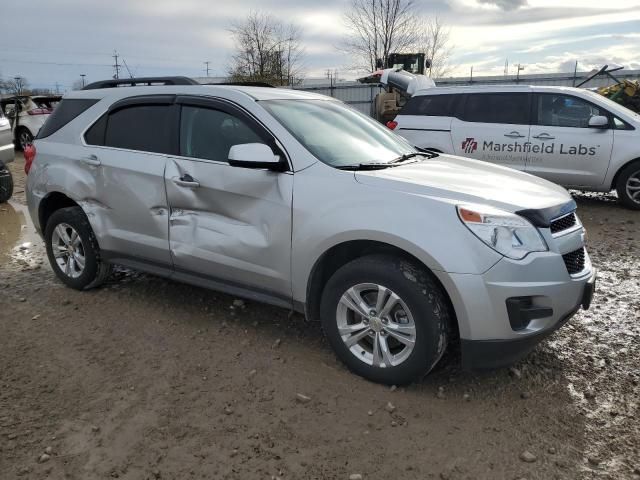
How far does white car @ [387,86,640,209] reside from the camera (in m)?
7.61

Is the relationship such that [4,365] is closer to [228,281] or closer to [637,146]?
[228,281]

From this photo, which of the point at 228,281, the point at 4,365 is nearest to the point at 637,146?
the point at 228,281

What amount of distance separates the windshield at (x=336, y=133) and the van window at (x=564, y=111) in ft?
15.2

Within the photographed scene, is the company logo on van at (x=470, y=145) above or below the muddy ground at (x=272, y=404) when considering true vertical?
above

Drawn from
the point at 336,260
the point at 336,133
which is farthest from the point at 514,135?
the point at 336,260

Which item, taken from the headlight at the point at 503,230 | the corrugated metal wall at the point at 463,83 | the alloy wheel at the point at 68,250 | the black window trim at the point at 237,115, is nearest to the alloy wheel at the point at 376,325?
the headlight at the point at 503,230

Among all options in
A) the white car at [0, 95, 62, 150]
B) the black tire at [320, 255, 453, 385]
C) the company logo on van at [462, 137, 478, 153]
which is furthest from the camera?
the white car at [0, 95, 62, 150]

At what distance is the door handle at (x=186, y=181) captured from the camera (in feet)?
12.0

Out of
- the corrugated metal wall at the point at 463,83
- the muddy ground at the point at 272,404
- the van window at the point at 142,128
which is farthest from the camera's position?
the corrugated metal wall at the point at 463,83

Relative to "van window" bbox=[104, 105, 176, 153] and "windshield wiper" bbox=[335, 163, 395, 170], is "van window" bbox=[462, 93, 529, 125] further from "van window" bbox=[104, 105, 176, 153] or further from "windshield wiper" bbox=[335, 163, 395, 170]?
"van window" bbox=[104, 105, 176, 153]

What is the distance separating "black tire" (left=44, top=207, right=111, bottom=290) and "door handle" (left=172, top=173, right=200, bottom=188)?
1165 millimetres

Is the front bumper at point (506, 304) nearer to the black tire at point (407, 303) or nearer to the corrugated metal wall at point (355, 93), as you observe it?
the black tire at point (407, 303)

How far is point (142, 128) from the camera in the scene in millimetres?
4113

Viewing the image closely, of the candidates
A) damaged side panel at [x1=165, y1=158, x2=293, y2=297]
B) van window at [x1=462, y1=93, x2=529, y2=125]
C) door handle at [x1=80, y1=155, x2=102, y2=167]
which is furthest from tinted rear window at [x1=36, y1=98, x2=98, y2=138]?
van window at [x1=462, y1=93, x2=529, y2=125]
